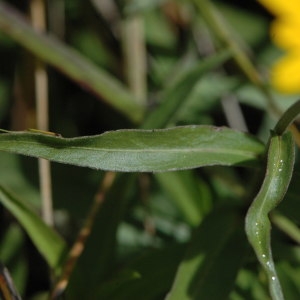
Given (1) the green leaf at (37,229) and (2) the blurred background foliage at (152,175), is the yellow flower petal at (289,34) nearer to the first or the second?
(2) the blurred background foliage at (152,175)

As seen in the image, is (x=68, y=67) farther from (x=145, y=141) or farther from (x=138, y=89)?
(x=145, y=141)

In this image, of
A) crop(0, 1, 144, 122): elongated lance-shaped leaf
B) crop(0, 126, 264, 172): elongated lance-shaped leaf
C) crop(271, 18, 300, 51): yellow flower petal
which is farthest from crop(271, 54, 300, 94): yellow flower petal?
crop(0, 126, 264, 172): elongated lance-shaped leaf

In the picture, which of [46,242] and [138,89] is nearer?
[46,242]

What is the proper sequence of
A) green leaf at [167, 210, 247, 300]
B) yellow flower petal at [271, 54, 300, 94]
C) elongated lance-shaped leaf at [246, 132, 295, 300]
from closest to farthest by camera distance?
elongated lance-shaped leaf at [246, 132, 295, 300] < green leaf at [167, 210, 247, 300] < yellow flower petal at [271, 54, 300, 94]

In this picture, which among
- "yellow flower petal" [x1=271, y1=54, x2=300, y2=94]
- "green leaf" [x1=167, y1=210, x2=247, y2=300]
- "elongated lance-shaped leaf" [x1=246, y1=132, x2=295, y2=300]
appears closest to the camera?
"elongated lance-shaped leaf" [x1=246, y1=132, x2=295, y2=300]

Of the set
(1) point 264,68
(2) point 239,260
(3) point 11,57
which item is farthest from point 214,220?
(3) point 11,57

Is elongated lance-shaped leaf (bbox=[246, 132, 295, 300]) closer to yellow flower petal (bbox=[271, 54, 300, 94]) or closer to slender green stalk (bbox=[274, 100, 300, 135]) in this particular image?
slender green stalk (bbox=[274, 100, 300, 135])
